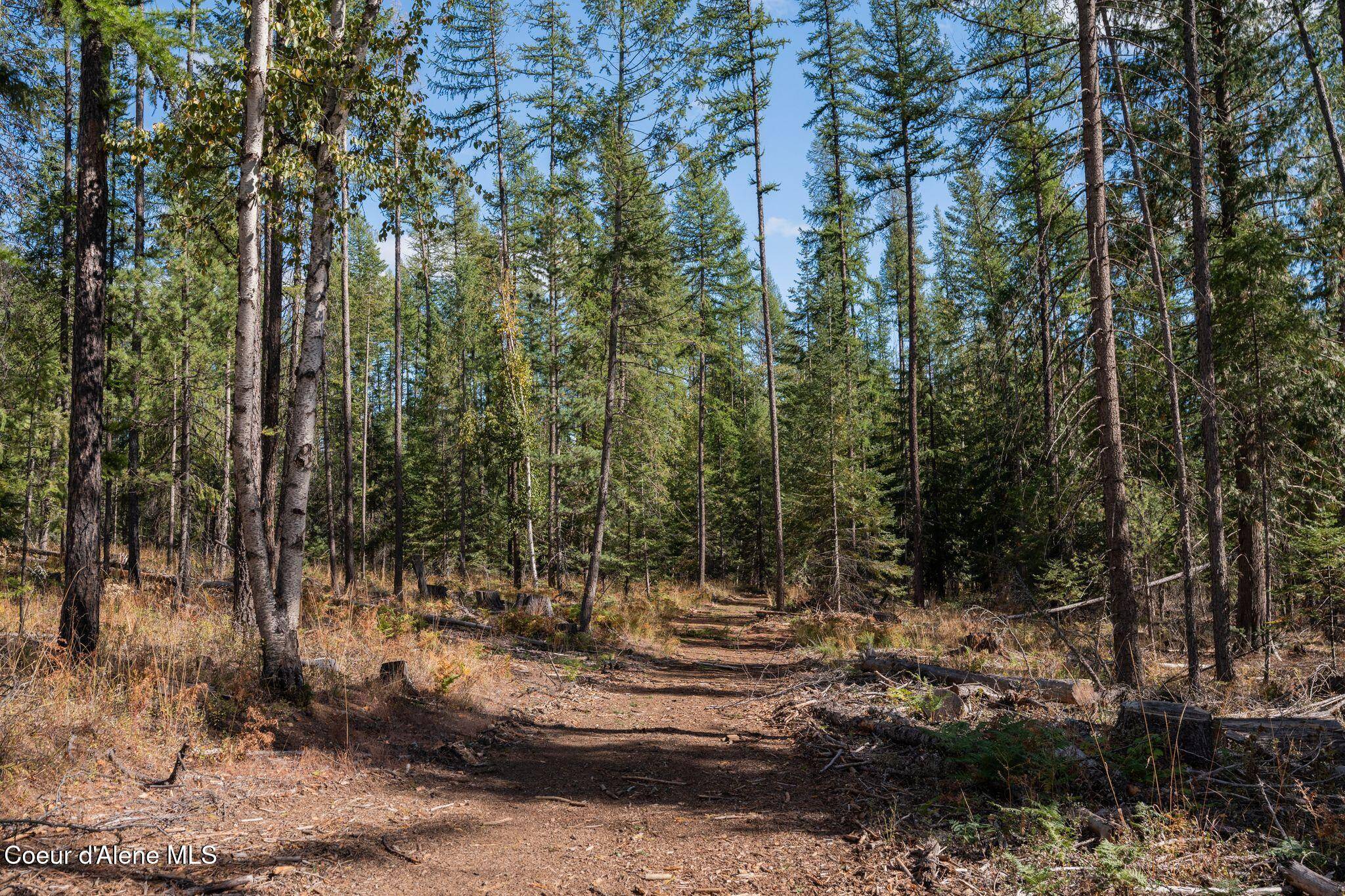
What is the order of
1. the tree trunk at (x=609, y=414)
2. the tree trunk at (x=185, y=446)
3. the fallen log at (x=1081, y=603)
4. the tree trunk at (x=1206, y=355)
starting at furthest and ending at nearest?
the tree trunk at (x=609, y=414) → the tree trunk at (x=185, y=446) → the tree trunk at (x=1206, y=355) → the fallen log at (x=1081, y=603)

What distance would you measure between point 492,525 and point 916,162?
18302mm

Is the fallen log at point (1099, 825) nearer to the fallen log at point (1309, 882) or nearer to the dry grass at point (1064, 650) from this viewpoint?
the fallen log at point (1309, 882)

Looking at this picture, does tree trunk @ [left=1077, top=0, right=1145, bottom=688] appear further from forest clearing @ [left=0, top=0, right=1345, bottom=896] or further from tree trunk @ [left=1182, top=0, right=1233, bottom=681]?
tree trunk @ [left=1182, top=0, right=1233, bottom=681]

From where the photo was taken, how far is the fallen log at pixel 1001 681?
23.3ft

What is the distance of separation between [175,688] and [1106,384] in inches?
377

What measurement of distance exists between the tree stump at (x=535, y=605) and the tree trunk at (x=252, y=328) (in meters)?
8.04

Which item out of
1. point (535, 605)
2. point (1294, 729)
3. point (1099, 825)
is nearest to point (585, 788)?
point (1099, 825)

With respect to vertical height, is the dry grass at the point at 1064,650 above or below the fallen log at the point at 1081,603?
below

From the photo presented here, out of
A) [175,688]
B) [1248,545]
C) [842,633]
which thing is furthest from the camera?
[842,633]

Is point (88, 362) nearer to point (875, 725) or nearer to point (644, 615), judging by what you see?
point (875, 725)

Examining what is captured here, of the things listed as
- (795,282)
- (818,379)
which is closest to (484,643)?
(818,379)

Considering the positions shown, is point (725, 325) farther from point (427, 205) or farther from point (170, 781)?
point (170, 781)

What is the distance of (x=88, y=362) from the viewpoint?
708 centimetres

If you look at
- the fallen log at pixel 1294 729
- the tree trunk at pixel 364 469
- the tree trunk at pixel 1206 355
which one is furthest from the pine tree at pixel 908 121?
the tree trunk at pixel 364 469
